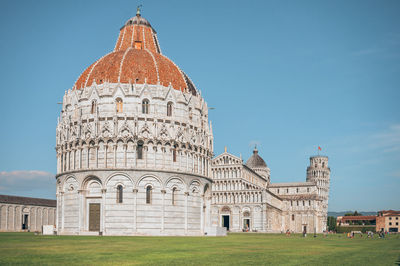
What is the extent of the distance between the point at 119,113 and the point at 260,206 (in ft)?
237

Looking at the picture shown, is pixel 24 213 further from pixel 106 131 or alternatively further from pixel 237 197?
pixel 106 131

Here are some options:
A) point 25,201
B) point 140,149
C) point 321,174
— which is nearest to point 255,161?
point 321,174

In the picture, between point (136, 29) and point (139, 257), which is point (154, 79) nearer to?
point (136, 29)

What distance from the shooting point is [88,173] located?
193 feet

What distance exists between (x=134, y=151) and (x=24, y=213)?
59.8m

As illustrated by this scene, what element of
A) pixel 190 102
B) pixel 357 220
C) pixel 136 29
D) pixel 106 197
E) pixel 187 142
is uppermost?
pixel 136 29

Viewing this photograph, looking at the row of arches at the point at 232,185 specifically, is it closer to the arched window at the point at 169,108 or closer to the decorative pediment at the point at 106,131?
the arched window at the point at 169,108

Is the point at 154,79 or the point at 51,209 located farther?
the point at 51,209

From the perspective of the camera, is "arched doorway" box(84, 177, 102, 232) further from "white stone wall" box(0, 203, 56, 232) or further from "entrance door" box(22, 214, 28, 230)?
"entrance door" box(22, 214, 28, 230)

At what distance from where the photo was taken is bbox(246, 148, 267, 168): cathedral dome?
550 feet

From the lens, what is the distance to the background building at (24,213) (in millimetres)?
101781

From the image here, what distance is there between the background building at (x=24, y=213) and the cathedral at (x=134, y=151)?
147 ft

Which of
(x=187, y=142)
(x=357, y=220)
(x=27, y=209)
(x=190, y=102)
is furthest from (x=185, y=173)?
Result: (x=357, y=220)

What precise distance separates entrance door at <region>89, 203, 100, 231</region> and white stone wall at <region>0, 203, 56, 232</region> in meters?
49.3
